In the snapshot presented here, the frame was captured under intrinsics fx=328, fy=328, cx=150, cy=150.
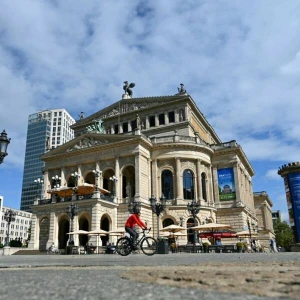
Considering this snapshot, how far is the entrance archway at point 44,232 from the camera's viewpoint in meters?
37.8

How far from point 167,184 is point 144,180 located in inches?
124

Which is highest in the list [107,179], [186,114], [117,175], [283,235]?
[186,114]

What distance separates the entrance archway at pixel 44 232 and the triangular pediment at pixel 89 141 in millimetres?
9544

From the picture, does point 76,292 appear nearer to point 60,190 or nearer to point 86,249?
point 86,249

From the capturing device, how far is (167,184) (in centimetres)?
4059

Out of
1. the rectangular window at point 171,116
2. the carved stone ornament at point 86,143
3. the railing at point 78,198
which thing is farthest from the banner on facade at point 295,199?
the carved stone ornament at point 86,143

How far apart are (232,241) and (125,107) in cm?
2533

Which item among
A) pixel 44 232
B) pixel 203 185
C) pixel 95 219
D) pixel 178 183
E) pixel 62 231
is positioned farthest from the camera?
pixel 203 185

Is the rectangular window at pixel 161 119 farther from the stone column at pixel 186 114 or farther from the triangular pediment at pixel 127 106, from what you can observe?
the stone column at pixel 186 114

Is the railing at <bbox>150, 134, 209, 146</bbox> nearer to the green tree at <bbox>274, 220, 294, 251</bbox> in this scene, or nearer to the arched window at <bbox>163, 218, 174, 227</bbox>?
the arched window at <bbox>163, 218, 174, 227</bbox>

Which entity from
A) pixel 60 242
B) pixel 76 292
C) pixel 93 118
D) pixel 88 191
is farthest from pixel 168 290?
pixel 93 118

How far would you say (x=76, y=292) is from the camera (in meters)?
2.89

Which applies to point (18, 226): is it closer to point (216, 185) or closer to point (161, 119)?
point (161, 119)

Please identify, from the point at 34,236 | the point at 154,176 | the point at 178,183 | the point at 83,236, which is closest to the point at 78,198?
the point at 83,236
